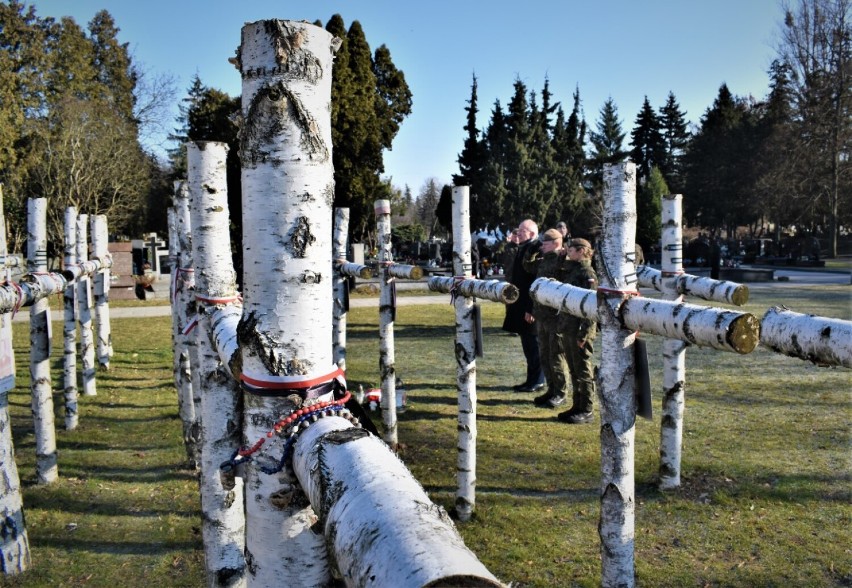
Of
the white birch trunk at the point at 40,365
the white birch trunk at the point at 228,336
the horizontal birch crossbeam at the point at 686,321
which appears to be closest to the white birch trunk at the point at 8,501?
the white birch trunk at the point at 40,365

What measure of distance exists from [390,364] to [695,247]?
104 ft

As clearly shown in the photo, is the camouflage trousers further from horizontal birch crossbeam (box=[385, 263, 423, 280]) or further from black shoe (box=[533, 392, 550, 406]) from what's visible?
horizontal birch crossbeam (box=[385, 263, 423, 280])

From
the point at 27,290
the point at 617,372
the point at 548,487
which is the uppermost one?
the point at 27,290

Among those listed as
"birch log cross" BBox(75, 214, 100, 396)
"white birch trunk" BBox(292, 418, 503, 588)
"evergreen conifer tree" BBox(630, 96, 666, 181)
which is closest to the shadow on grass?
"white birch trunk" BBox(292, 418, 503, 588)

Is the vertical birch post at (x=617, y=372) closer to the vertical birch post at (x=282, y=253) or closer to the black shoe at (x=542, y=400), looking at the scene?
the vertical birch post at (x=282, y=253)

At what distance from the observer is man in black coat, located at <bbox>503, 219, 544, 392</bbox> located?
8727 millimetres

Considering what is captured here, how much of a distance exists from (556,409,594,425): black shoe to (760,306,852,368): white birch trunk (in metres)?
5.44

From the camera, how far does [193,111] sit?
989 inches

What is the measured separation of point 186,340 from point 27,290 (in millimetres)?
1589

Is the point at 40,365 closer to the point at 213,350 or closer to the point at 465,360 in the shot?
the point at 213,350

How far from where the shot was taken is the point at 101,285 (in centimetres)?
1000

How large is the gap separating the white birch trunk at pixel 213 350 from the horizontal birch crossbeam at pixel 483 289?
2.10 m

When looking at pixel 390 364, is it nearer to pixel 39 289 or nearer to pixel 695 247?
pixel 39 289

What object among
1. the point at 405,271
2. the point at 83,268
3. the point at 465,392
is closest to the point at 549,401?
the point at 405,271
